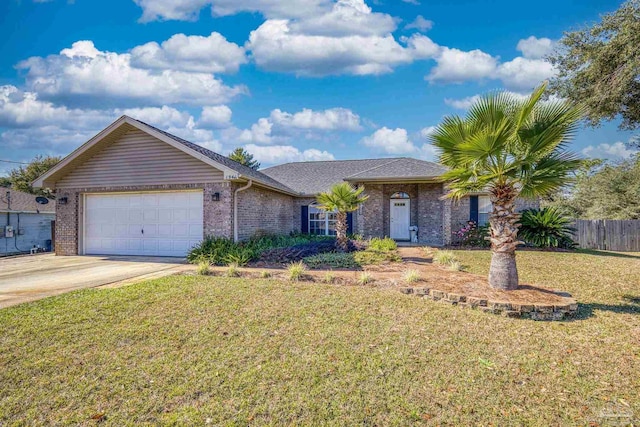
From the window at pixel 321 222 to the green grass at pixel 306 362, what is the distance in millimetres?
10901

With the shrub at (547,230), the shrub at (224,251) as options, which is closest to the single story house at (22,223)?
the shrub at (224,251)

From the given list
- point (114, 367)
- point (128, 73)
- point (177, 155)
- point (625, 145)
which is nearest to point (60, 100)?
point (128, 73)

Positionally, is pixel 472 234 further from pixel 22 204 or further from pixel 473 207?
pixel 22 204

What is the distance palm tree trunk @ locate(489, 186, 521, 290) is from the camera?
5.55 meters

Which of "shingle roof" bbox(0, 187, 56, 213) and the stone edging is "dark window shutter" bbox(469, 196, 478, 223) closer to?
the stone edging

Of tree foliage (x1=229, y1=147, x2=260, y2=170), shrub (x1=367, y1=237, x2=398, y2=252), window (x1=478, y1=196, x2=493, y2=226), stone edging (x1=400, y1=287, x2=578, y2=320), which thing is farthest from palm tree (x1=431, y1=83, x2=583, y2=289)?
tree foliage (x1=229, y1=147, x2=260, y2=170)

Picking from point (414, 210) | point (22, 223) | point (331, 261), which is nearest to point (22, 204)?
point (22, 223)

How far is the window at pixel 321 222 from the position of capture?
1655 centimetres

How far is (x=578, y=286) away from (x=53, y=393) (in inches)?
353

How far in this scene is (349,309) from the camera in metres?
5.08

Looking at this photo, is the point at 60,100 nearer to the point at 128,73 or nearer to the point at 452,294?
the point at 128,73

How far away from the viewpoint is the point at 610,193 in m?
20.9

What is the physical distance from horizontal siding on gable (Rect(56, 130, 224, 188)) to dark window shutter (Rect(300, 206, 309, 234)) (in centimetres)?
706

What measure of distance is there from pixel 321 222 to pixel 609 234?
14036 mm
